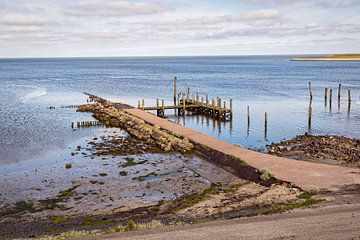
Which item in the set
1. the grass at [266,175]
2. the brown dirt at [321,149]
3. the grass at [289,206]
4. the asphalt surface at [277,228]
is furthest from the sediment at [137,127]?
the asphalt surface at [277,228]

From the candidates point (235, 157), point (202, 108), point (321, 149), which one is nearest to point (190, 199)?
point (235, 157)

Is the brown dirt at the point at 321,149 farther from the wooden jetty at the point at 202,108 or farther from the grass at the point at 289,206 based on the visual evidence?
the wooden jetty at the point at 202,108

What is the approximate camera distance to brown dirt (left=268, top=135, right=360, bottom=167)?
24.8m

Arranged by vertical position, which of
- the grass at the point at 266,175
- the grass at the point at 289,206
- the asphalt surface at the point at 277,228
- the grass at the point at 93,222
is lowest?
the grass at the point at 93,222

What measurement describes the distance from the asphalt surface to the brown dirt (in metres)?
11.0

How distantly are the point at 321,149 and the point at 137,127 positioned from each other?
14.8m

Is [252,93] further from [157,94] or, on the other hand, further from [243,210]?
[243,210]

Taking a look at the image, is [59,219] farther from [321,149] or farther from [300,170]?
[321,149]

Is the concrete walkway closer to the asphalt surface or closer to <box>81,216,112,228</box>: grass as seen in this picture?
the asphalt surface

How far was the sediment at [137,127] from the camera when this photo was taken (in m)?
28.8

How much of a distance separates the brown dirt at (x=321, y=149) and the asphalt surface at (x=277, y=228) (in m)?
11.0

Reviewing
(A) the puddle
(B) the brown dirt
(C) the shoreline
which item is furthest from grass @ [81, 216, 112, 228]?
(B) the brown dirt

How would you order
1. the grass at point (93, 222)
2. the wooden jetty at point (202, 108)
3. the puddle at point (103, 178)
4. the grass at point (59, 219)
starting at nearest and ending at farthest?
the grass at point (93, 222), the grass at point (59, 219), the puddle at point (103, 178), the wooden jetty at point (202, 108)

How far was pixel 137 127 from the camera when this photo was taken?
3522cm
